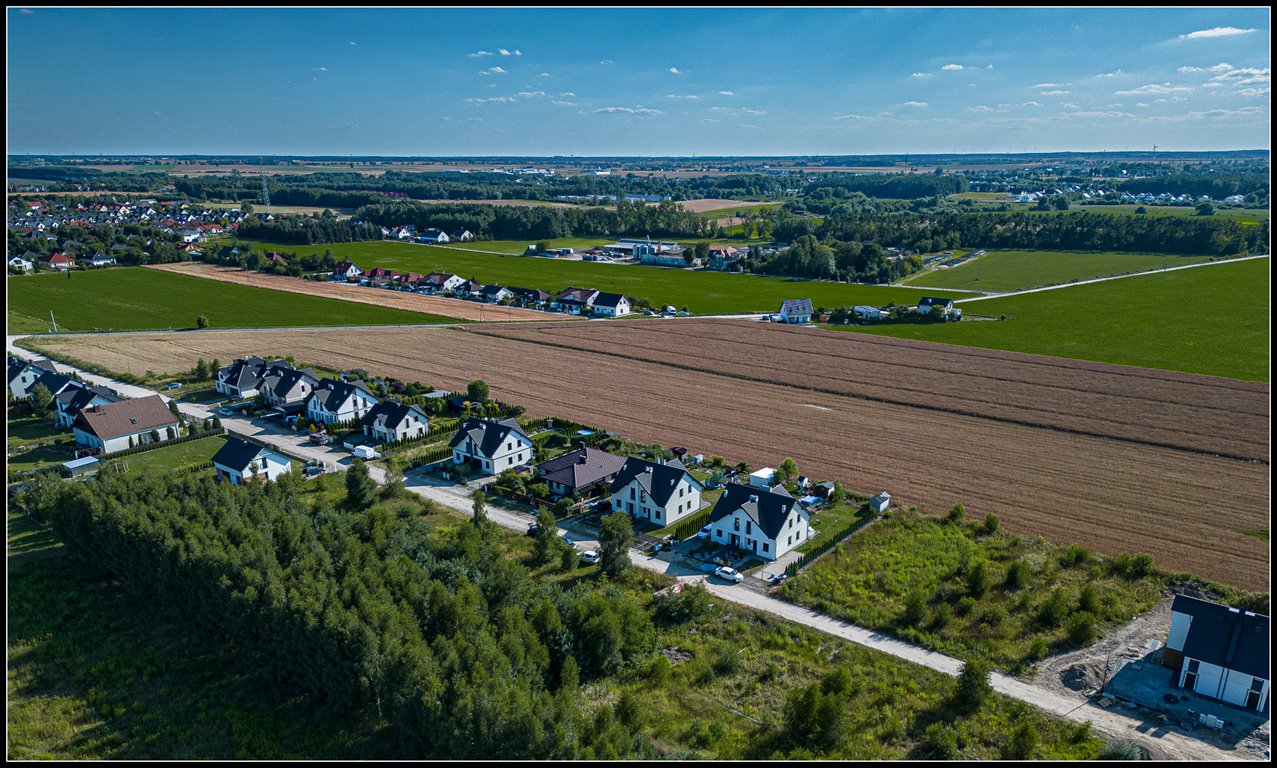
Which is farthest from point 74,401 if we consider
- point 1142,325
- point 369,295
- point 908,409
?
point 1142,325

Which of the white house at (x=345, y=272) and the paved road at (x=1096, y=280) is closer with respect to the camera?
the paved road at (x=1096, y=280)

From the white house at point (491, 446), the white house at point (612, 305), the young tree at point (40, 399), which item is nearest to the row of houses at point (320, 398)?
the white house at point (491, 446)

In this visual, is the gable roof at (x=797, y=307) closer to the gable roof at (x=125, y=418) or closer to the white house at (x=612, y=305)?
the white house at (x=612, y=305)

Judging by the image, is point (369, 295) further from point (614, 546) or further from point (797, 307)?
point (614, 546)

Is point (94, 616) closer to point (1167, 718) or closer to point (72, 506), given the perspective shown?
point (72, 506)

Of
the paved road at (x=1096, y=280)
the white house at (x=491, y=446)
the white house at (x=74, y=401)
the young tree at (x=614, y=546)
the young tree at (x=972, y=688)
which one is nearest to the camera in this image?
the young tree at (x=972, y=688)

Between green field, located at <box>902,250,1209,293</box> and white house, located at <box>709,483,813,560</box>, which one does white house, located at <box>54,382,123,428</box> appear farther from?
green field, located at <box>902,250,1209,293</box>
